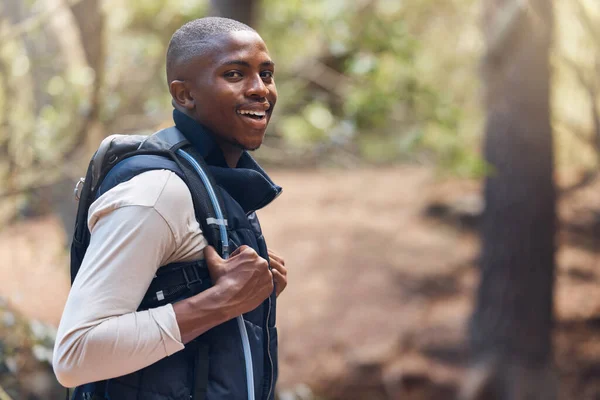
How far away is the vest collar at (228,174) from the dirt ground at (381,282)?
584 centimetres

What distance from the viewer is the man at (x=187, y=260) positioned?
165cm

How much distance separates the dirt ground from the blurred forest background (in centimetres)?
3

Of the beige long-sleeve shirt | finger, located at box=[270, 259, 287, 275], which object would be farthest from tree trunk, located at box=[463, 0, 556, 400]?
the beige long-sleeve shirt

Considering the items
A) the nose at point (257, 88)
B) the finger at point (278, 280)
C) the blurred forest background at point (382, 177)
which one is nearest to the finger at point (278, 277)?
the finger at point (278, 280)

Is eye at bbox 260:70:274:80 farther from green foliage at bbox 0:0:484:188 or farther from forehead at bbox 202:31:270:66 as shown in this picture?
green foliage at bbox 0:0:484:188

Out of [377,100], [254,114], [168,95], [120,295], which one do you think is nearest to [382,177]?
[168,95]

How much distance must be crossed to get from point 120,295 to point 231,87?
0.63m

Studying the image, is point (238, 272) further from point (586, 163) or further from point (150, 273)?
point (586, 163)

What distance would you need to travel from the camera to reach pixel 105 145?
6.08 ft

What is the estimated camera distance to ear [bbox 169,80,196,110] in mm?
1956

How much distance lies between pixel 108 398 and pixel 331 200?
32.2ft

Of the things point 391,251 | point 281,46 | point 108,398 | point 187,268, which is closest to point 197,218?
point 187,268

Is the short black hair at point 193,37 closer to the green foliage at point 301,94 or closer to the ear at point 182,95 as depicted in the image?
the ear at point 182,95

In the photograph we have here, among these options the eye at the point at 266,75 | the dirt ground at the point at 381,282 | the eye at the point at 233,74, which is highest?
the eye at the point at 233,74
